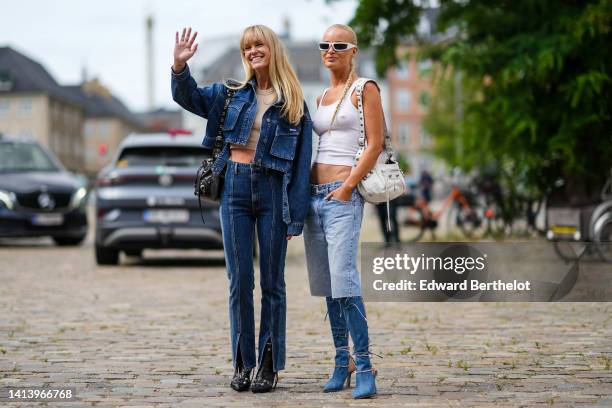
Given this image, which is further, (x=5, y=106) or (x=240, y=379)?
(x=5, y=106)

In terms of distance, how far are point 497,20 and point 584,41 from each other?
1800mm

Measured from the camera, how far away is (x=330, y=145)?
554 centimetres

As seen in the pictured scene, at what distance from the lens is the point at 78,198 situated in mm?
19297

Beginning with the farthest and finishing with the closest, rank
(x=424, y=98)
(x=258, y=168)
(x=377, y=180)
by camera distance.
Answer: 1. (x=424, y=98)
2. (x=258, y=168)
3. (x=377, y=180)

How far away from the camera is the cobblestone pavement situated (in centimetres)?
557

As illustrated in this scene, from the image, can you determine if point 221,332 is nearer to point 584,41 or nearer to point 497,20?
point 584,41

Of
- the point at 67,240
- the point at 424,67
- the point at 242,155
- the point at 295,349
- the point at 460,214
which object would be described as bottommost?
the point at 67,240

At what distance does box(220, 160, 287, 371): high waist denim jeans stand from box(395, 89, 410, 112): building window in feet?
343

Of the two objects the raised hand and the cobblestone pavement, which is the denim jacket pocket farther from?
the cobblestone pavement

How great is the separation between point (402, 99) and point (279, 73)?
10511 cm

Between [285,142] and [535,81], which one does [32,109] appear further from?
[285,142]

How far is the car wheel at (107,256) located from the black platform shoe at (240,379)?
9273 millimetres

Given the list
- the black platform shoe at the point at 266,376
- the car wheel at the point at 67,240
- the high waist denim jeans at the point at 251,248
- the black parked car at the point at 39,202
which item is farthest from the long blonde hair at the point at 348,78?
the car wheel at the point at 67,240

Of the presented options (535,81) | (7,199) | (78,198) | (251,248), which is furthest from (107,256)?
Answer: (251,248)
